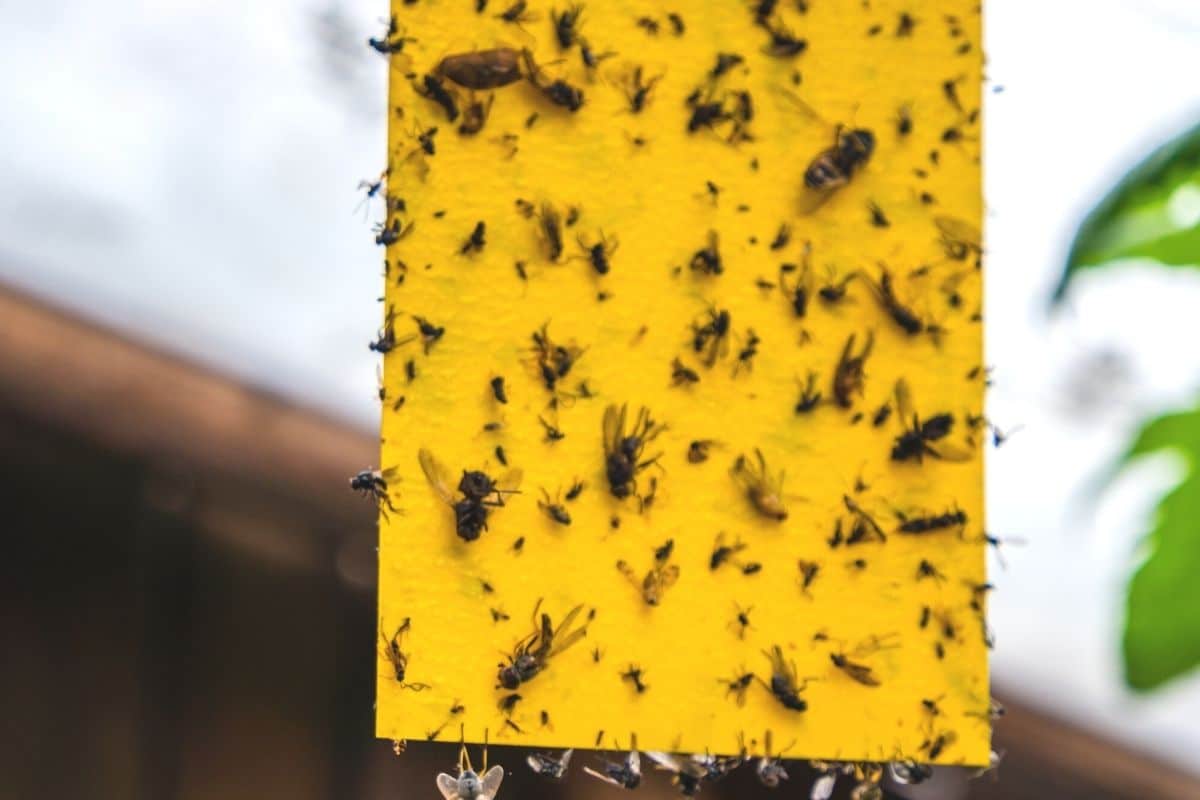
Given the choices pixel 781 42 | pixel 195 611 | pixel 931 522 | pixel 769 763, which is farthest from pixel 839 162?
pixel 195 611

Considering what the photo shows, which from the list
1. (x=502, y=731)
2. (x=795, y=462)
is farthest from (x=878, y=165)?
(x=502, y=731)

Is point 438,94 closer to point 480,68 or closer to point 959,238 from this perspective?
point 480,68

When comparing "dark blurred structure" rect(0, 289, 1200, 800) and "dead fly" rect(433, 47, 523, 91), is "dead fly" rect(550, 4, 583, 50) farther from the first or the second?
"dark blurred structure" rect(0, 289, 1200, 800)

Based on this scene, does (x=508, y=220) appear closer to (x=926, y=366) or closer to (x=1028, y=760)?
(x=926, y=366)

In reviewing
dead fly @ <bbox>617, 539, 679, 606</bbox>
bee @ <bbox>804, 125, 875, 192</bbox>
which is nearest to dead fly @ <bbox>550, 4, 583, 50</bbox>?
bee @ <bbox>804, 125, 875, 192</bbox>

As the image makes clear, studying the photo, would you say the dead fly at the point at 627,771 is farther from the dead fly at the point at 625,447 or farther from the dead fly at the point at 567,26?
the dead fly at the point at 567,26

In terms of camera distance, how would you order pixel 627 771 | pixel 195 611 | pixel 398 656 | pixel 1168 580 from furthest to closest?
pixel 195 611
pixel 627 771
pixel 398 656
pixel 1168 580
